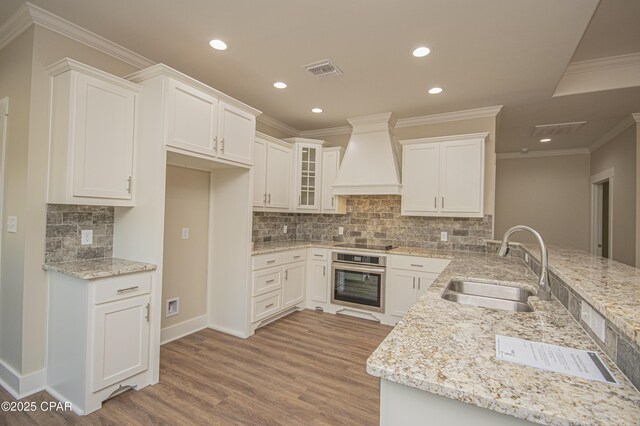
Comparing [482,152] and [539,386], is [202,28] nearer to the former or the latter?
[539,386]

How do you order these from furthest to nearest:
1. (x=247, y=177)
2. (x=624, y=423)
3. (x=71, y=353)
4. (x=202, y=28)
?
1. (x=247, y=177)
2. (x=202, y=28)
3. (x=71, y=353)
4. (x=624, y=423)

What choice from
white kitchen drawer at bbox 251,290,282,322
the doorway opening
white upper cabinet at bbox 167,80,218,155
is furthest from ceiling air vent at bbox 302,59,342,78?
the doorway opening

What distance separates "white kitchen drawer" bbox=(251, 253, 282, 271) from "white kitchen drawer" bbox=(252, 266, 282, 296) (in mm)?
54

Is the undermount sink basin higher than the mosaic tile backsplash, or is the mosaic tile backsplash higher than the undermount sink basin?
the mosaic tile backsplash

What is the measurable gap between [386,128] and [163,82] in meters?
2.78

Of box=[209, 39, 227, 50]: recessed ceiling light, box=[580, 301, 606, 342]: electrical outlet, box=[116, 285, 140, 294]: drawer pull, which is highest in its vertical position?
box=[209, 39, 227, 50]: recessed ceiling light

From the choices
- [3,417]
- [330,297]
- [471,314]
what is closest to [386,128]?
[330,297]

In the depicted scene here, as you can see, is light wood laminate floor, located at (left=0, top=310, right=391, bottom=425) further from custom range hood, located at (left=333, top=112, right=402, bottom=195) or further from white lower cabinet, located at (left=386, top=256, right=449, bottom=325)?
custom range hood, located at (left=333, top=112, right=402, bottom=195)

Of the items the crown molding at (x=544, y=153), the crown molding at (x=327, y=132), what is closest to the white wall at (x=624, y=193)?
the crown molding at (x=544, y=153)

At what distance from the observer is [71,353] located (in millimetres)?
2080

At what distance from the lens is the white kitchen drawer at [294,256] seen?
3895mm

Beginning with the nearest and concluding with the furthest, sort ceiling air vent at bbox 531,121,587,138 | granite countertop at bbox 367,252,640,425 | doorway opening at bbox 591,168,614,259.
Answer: granite countertop at bbox 367,252,640,425 < ceiling air vent at bbox 531,121,587,138 < doorway opening at bbox 591,168,614,259

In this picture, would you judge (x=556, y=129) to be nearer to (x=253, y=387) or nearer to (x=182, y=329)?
(x=253, y=387)

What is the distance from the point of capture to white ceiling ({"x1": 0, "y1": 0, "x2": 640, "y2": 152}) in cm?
212
